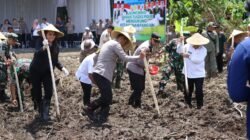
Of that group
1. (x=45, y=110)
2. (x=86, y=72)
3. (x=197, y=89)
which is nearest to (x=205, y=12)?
(x=197, y=89)

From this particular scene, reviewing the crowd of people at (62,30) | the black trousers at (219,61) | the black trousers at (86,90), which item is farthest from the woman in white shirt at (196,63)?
the crowd of people at (62,30)

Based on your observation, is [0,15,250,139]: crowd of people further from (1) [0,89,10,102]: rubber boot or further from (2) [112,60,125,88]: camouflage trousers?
(2) [112,60,125,88]: camouflage trousers

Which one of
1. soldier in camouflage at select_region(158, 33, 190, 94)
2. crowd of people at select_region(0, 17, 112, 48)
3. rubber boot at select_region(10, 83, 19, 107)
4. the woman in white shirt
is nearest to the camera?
rubber boot at select_region(10, 83, 19, 107)

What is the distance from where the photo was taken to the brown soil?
7.03 m

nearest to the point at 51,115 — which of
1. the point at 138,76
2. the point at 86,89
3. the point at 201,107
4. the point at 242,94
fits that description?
the point at 86,89

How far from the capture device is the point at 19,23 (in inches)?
891

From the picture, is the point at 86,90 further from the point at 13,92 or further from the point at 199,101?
the point at 199,101

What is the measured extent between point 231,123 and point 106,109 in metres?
1.89

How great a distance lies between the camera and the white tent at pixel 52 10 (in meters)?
24.2

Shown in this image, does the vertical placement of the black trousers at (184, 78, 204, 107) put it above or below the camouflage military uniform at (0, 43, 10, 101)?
below

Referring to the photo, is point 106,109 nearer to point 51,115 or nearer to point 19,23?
point 51,115

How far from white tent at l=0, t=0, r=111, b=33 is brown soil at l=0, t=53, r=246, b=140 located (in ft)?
47.3

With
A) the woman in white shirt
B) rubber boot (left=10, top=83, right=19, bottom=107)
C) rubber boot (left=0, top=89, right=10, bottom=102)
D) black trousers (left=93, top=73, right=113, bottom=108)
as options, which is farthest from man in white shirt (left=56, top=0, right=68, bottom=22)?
black trousers (left=93, top=73, right=113, bottom=108)

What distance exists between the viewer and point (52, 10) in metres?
24.8
